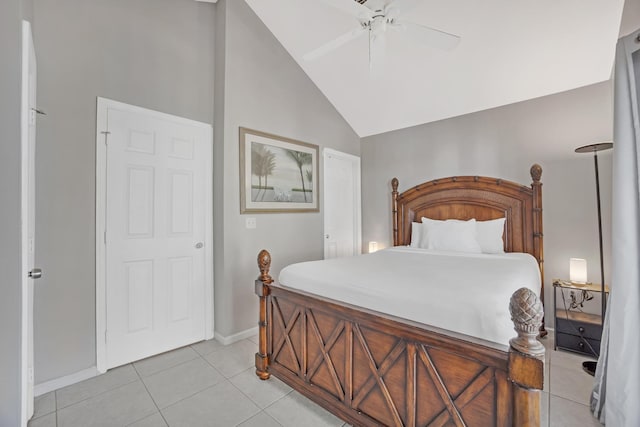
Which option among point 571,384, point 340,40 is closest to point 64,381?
point 340,40

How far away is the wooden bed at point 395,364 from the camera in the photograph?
1048 millimetres

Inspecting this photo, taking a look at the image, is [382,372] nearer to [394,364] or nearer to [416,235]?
[394,364]

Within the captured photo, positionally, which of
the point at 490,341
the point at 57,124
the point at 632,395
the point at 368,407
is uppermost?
the point at 57,124

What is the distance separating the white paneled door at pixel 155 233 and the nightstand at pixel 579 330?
132 inches

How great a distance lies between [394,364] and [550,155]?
2.91 m

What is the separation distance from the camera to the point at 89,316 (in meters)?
2.26

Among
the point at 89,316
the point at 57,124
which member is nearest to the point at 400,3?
the point at 57,124

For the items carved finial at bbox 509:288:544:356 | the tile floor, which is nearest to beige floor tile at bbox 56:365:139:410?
the tile floor

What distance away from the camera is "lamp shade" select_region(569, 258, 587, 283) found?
103 inches

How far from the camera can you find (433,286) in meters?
1.58

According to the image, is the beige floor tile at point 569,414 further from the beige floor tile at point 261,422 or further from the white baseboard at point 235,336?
the white baseboard at point 235,336

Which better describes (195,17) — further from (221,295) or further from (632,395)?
(632,395)

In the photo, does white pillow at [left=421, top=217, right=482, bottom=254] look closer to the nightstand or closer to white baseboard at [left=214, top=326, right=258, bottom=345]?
the nightstand

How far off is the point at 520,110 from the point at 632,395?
9.19 ft
